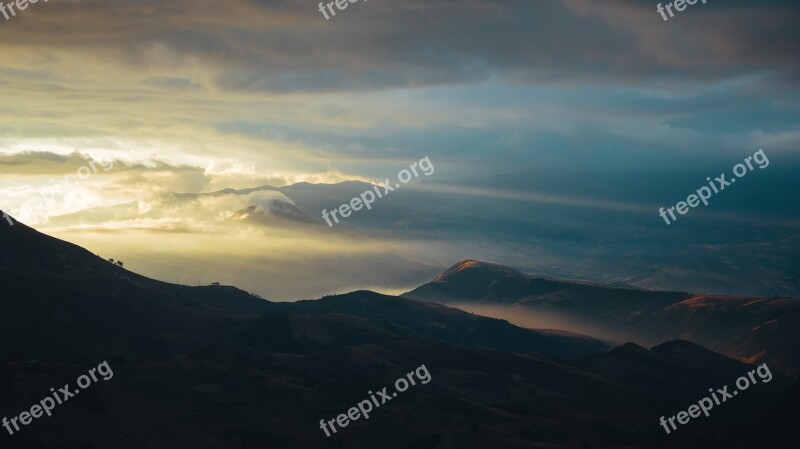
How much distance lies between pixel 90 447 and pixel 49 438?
25.9ft

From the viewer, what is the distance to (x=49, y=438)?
196125mm

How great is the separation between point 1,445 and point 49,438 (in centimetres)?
945

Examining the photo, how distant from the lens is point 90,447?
645 ft

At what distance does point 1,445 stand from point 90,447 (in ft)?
52.7

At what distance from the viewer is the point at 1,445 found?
189250mm
